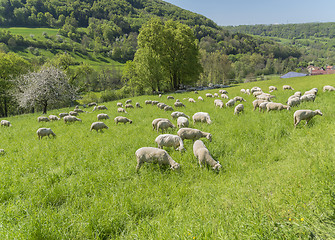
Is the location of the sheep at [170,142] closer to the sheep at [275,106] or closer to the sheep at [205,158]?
the sheep at [205,158]

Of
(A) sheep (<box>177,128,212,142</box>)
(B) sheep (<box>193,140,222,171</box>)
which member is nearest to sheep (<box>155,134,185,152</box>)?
(A) sheep (<box>177,128,212,142</box>)

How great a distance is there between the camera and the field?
3.09 meters

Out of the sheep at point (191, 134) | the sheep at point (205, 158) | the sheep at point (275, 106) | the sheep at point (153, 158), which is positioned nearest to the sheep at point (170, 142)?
the sheep at point (191, 134)

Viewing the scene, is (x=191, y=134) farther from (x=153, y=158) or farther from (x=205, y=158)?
(x=153, y=158)

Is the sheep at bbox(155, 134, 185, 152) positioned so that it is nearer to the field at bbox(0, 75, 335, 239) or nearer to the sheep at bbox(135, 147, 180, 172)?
the field at bbox(0, 75, 335, 239)

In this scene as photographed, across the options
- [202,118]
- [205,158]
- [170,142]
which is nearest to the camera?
[205,158]

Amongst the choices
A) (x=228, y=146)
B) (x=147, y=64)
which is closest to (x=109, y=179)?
(x=228, y=146)

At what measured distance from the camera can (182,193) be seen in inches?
183

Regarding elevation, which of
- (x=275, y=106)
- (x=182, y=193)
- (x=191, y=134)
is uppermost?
(x=275, y=106)

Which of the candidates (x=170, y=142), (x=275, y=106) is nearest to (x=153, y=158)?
(x=170, y=142)

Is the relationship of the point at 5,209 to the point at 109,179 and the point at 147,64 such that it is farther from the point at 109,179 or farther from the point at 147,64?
the point at 147,64

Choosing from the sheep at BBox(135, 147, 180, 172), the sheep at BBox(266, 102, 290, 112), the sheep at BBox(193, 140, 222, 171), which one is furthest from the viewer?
the sheep at BBox(266, 102, 290, 112)

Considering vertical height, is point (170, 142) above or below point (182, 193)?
above

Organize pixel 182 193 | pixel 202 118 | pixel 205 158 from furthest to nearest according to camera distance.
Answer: pixel 202 118
pixel 205 158
pixel 182 193
